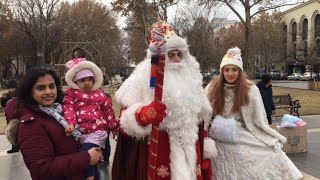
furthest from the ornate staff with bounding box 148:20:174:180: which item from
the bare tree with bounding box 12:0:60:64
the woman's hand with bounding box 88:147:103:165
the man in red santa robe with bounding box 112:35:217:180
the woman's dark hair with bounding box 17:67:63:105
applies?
the bare tree with bounding box 12:0:60:64

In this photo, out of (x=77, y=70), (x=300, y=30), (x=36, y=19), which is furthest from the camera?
(x=300, y=30)

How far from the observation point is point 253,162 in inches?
148

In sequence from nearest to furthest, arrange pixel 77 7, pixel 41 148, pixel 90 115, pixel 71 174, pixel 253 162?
pixel 41 148 → pixel 71 174 → pixel 90 115 → pixel 253 162 → pixel 77 7

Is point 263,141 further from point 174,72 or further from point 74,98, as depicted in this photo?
point 74,98

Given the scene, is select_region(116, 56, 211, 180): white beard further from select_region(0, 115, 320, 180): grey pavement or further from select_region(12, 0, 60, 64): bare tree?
select_region(12, 0, 60, 64): bare tree

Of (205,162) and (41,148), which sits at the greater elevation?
(41,148)

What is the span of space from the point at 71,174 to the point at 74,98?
887 mm

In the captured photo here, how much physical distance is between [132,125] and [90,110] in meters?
0.41

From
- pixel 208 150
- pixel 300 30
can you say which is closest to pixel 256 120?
pixel 208 150

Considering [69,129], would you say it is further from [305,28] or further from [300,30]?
[305,28]

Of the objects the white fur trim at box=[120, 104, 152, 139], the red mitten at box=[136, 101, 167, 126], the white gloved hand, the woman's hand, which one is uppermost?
the red mitten at box=[136, 101, 167, 126]

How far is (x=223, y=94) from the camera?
3.84 meters

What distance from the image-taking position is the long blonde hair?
3.73 meters

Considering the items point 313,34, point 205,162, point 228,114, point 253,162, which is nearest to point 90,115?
point 205,162
